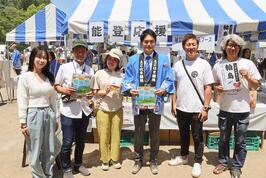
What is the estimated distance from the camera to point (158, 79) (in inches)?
159

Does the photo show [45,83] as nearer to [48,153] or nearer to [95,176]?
[48,153]

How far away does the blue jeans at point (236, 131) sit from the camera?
4069 mm

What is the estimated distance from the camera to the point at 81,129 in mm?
4109

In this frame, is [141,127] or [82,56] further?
[141,127]

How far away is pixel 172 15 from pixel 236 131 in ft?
8.72

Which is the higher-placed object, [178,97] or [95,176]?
[178,97]

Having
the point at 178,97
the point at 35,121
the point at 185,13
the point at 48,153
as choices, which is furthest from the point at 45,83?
the point at 185,13

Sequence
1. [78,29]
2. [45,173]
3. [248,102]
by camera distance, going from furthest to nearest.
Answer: [78,29] < [248,102] < [45,173]

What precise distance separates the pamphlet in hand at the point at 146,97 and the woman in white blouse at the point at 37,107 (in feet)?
3.39

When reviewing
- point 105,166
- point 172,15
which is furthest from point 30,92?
point 172,15

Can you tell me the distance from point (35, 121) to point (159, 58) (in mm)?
1651

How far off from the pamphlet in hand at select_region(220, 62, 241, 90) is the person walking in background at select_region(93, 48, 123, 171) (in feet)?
4.26

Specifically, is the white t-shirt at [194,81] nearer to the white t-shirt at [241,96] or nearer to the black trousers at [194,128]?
the black trousers at [194,128]

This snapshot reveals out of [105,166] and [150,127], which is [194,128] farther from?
[105,166]
